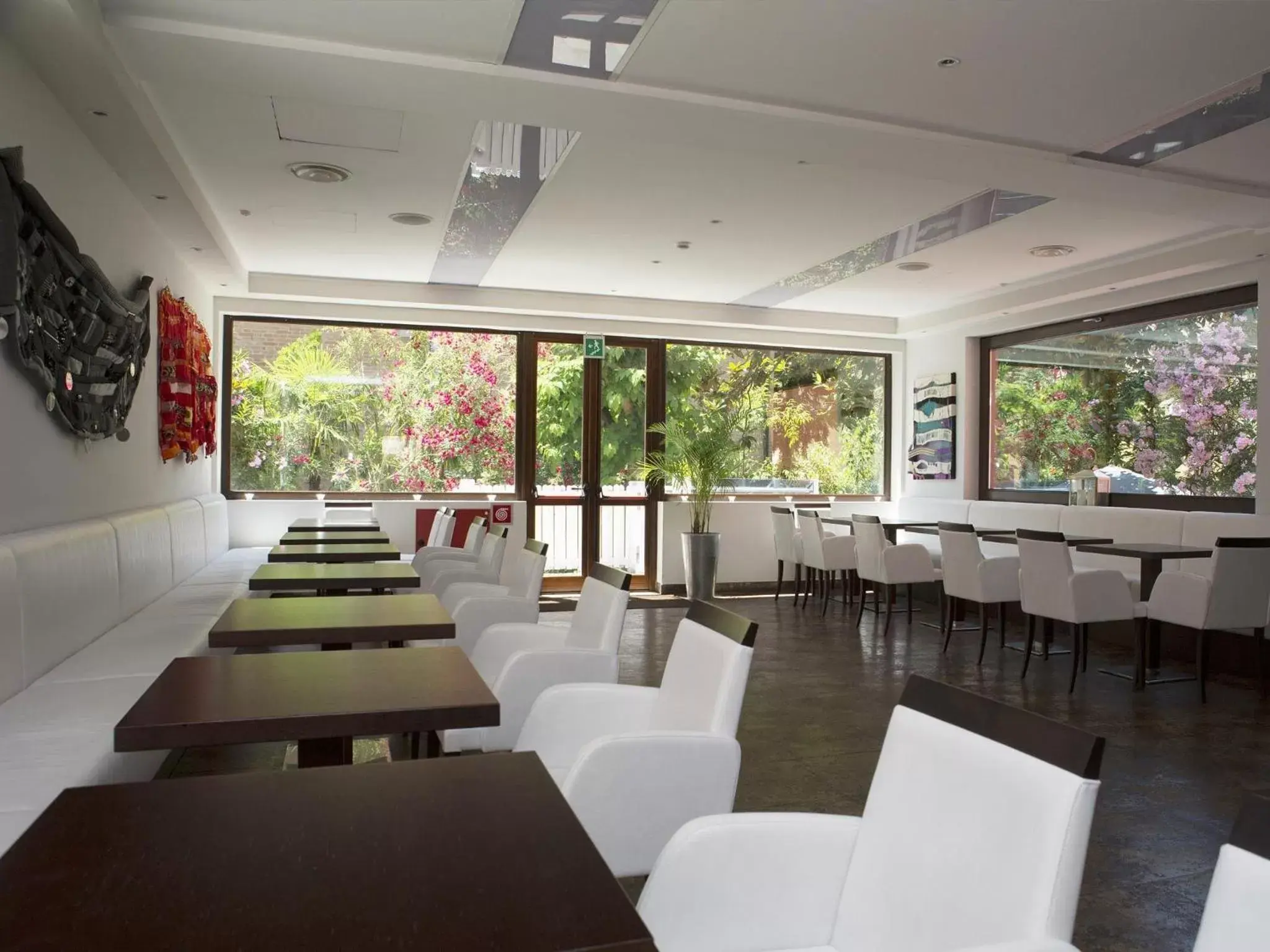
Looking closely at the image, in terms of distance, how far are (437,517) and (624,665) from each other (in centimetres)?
253

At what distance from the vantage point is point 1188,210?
5824 mm

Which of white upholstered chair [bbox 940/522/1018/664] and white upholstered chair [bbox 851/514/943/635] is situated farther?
white upholstered chair [bbox 851/514/943/635]

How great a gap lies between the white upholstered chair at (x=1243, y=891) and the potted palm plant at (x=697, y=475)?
8.23 metres

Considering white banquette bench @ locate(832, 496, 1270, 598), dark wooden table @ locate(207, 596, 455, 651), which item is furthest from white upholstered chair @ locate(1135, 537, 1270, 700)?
dark wooden table @ locate(207, 596, 455, 651)

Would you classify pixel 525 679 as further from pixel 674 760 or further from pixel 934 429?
pixel 934 429

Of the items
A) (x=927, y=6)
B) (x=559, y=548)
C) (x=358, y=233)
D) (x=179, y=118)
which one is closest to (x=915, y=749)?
(x=927, y=6)

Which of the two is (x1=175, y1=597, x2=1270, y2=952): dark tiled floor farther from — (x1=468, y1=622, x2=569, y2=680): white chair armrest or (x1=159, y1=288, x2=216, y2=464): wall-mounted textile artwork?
(x1=159, y1=288, x2=216, y2=464): wall-mounted textile artwork

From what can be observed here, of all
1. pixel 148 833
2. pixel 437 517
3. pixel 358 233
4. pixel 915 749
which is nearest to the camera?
pixel 148 833

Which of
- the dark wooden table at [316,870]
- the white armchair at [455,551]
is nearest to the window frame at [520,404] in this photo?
the white armchair at [455,551]

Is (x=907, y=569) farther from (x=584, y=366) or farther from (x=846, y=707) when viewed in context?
(x=584, y=366)

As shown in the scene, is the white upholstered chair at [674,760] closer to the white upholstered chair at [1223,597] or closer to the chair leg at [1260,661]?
the white upholstered chair at [1223,597]

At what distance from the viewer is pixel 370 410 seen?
31.5ft

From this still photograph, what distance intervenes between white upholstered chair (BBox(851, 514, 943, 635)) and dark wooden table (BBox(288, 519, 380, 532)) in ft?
13.7

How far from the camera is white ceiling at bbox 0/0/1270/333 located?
3.62 meters
